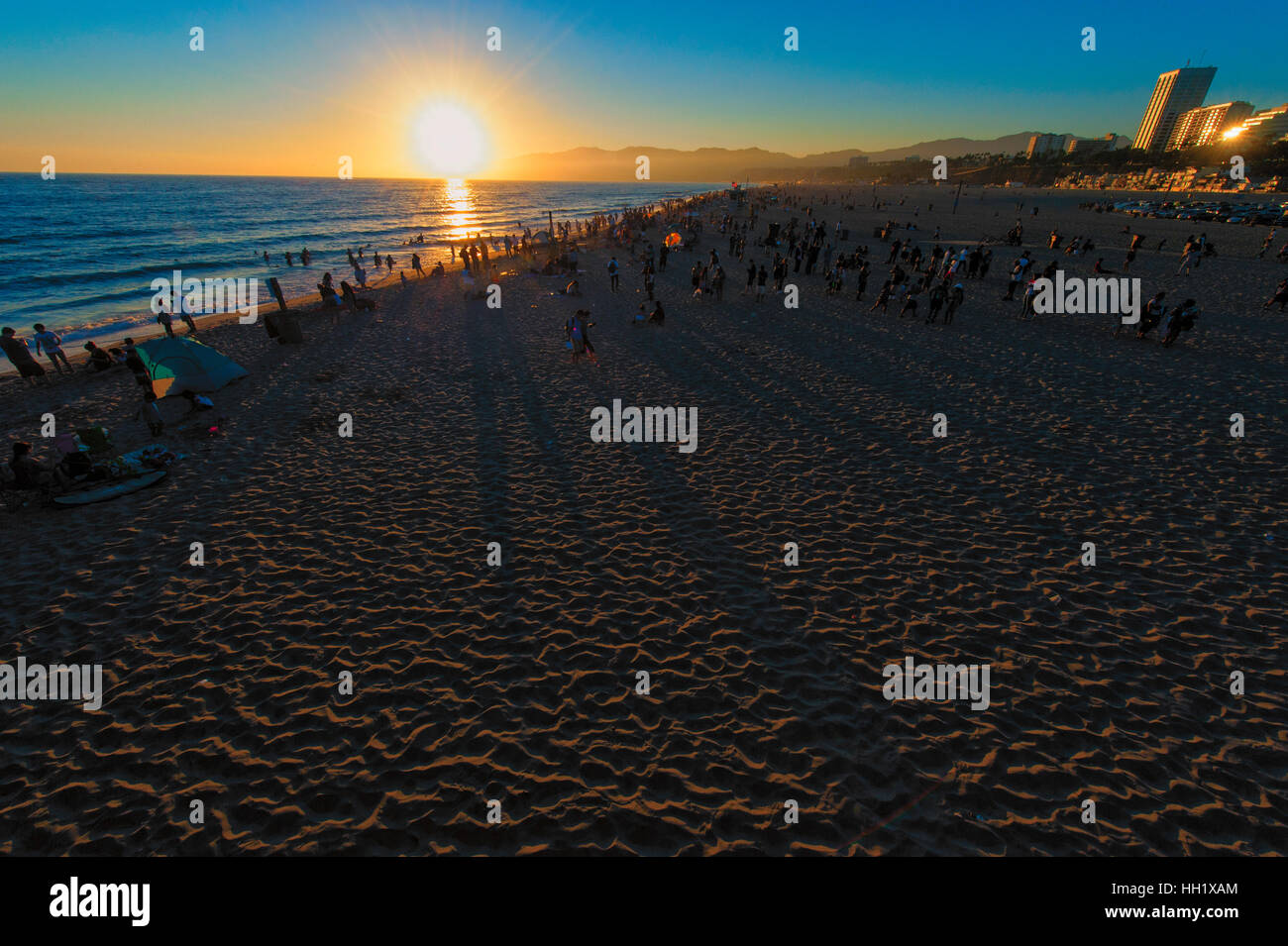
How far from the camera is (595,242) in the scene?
4738 cm

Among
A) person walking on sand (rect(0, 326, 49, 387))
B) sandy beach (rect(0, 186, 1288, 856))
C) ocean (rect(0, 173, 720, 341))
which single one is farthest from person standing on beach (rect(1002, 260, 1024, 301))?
ocean (rect(0, 173, 720, 341))

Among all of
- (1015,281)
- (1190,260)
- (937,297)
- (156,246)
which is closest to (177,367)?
(937,297)

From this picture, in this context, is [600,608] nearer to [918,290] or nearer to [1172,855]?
[1172,855]

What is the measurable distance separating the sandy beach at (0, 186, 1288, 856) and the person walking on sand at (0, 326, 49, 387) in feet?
11.2

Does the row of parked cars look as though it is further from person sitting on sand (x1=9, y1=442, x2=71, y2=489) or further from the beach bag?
person sitting on sand (x1=9, y1=442, x2=71, y2=489)

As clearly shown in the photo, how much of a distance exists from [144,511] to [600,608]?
29.1 feet

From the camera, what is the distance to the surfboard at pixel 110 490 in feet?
29.5

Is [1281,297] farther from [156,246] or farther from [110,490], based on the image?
[156,246]

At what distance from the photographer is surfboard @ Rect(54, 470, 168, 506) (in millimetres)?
9000

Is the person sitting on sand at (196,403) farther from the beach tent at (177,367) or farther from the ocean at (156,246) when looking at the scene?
the ocean at (156,246)

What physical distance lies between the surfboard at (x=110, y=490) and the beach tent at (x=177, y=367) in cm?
475

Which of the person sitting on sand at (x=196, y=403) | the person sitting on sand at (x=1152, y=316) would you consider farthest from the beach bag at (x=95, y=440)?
the person sitting on sand at (x=1152, y=316)

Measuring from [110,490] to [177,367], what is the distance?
5.78 m
